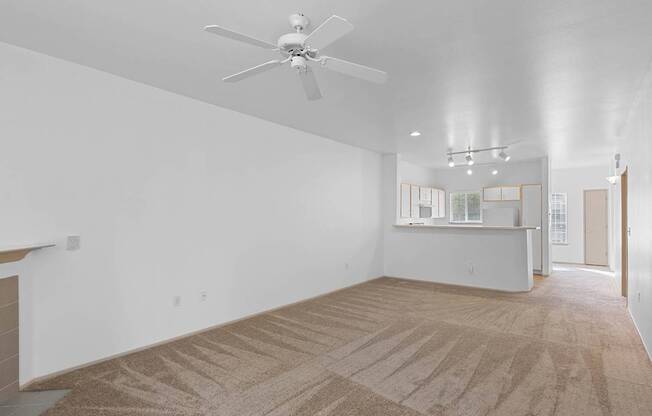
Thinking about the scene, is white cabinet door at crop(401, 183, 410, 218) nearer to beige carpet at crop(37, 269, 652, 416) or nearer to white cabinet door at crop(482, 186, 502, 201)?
white cabinet door at crop(482, 186, 502, 201)

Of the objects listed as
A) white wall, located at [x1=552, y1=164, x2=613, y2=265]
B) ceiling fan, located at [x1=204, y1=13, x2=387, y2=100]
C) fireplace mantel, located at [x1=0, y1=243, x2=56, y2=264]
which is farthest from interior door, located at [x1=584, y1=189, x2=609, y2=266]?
fireplace mantel, located at [x1=0, y1=243, x2=56, y2=264]

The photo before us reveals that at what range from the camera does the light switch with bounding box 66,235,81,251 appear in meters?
3.01

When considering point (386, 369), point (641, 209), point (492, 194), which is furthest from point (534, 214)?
point (386, 369)

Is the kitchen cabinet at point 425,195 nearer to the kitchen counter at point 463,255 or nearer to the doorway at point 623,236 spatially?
the kitchen counter at point 463,255

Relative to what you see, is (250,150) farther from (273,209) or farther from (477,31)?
(477,31)

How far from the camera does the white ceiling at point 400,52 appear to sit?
2197 mm

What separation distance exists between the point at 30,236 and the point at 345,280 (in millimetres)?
4580

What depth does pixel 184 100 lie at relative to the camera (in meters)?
3.83

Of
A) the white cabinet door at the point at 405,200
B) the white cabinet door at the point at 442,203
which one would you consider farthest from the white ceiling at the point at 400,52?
the white cabinet door at the point at 442,203

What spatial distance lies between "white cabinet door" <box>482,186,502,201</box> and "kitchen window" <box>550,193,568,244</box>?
1908mm

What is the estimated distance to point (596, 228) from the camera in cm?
879

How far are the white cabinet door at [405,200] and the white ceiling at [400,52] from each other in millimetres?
3284

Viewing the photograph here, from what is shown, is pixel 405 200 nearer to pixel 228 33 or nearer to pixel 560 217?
pixel 560 217

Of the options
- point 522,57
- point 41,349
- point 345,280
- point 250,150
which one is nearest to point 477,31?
point 522,57
